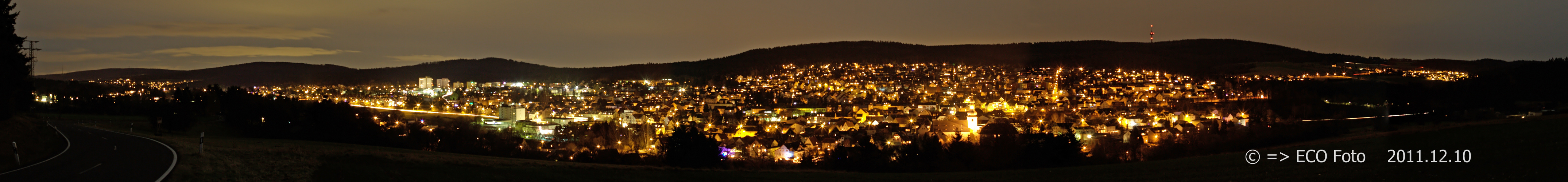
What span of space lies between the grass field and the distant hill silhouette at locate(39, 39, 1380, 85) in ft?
116

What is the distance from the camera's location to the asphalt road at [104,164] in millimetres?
7977

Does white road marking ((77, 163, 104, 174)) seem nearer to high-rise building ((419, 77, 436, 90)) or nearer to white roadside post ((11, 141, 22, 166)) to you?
white roadside post ((11, 141, 22, 166))

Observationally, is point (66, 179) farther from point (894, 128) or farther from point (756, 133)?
Result: point (894, 128)

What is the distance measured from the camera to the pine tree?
13766 mm

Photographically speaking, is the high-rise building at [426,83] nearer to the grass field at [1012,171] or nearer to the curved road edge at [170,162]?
the grass field at [1012,171]

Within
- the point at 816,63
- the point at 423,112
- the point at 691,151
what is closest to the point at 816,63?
the point at 816,63

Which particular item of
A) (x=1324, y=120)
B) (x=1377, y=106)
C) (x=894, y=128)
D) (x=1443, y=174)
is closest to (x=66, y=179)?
(x=1443, y=174)

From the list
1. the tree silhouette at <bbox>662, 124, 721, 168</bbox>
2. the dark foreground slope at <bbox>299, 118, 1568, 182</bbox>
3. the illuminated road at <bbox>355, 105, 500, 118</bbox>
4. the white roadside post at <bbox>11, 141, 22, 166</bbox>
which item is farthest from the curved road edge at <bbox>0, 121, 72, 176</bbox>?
the illuminated road at <bbox>355, 105, 500, 118</bbox>

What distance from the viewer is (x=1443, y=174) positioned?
9.04 m

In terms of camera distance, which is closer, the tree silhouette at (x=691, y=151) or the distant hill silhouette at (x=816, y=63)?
the tree silhouette at (x=691, y=151)

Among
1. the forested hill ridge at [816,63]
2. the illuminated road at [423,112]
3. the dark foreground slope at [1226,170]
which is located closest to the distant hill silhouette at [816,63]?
the forested hill ridge at [816,63]

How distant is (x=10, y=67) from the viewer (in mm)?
14398

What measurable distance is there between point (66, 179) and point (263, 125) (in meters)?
19.7

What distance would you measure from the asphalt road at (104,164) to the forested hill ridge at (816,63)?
4555 centimetres
